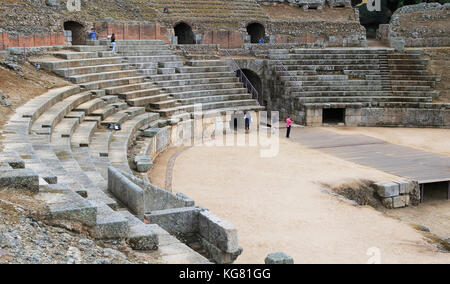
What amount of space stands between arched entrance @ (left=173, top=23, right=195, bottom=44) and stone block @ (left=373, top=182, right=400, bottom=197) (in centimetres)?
1714

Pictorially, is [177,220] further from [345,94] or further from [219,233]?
[345,94]

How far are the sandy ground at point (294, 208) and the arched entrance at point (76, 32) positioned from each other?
394 inches

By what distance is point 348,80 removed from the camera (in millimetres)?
24562

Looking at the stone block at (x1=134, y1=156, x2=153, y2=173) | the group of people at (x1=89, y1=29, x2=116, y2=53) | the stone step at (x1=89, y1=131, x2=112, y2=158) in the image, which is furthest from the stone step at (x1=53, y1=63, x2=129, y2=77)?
the stone block at (x1=134, y1=156, x2=153, y2=173)

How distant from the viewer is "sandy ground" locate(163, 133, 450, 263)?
9141 millimetres

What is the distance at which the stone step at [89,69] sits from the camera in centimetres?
1733

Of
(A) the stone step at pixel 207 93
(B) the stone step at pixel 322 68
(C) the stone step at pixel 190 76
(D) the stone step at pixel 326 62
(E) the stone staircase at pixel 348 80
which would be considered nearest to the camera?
(A) the stone step at pixel 207 93

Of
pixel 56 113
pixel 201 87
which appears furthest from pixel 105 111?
pixel 201 87

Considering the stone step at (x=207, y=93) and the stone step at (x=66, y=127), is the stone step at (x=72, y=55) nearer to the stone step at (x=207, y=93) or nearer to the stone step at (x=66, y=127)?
the stone step at (x=207, y=93)

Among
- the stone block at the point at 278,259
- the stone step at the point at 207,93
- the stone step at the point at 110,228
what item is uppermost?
the stone step at the point at 207,93

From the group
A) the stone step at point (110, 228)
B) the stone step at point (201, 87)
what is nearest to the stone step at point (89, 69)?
the stone step at point (201, 87)

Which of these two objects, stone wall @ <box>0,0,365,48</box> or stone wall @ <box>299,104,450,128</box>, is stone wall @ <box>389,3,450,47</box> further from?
stone wall @ <box>299,104,450,128</box>

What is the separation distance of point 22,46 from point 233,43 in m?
12.3

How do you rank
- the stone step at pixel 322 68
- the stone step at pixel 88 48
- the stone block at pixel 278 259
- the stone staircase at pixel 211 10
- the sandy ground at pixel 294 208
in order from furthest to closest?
the stone staircase at pixel 211 10 < the stone step at pixel 322 68 < the stone step at pixel 88 48 < the sandy ground at pixel 294 208 < the stone block at pixel 278 259
